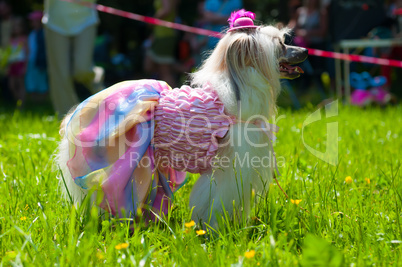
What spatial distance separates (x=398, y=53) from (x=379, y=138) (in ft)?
13.4

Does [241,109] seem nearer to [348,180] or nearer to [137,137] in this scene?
[137,137]

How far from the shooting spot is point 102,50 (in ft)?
35.1

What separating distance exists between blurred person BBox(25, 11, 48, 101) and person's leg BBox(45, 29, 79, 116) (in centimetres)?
472

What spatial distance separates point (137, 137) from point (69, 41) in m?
2.75

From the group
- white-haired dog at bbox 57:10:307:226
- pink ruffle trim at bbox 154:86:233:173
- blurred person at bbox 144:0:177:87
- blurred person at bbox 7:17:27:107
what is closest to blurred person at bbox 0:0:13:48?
blurred person at bbox 7:17:27:107

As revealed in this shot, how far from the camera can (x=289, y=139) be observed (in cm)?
372

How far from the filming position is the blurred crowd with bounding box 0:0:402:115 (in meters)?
4.49

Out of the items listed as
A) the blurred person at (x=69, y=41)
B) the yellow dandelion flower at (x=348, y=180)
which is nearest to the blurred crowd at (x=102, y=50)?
the blurred person at (x=69, y=41)

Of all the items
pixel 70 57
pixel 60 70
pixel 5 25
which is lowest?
pixel 60 70

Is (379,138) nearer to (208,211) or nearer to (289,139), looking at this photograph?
(289,139)

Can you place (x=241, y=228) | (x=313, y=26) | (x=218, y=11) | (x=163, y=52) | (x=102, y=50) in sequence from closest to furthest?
(x=241, y=228) < (x=218, y=11) < (x=163, y=52) < (x=313, y=26) < (x=102, y=50)

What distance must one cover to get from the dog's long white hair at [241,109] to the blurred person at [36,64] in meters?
7.71

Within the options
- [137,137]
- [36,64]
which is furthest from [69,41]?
[36,64]

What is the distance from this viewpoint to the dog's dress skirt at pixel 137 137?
2.08 metres
